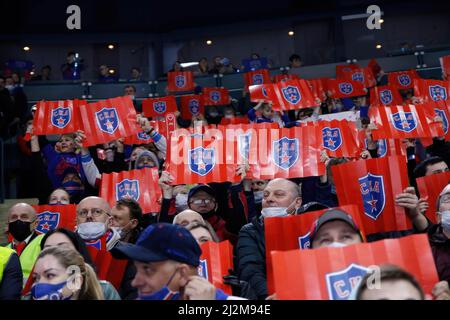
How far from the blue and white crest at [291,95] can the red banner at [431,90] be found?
5.04 feet

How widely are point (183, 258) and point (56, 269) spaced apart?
0.69 m

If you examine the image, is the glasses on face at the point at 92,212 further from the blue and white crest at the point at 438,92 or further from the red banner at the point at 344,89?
the red banner at the point at 344,89

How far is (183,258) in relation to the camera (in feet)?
10.0

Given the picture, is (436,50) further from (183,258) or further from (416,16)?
(183,258)

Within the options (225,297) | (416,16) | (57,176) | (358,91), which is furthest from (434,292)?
(416,16)

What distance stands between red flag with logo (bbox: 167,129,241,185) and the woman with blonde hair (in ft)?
8.06

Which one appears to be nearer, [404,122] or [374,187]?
[374,187]

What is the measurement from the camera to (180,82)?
1452cm

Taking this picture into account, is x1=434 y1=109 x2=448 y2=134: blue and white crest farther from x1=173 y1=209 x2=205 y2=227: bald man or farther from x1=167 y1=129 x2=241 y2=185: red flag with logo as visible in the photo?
x1=173 y1=209 x2=205 y2=227: bald man

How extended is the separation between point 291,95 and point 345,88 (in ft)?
11.5


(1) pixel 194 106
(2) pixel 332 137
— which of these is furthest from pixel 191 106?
(2) pixel 332 137

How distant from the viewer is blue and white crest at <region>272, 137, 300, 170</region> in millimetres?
5824

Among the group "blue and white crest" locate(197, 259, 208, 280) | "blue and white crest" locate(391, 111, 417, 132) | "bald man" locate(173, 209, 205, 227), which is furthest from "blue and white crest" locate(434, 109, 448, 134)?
"blue and white crest" locate(197, 259, 208, 280)

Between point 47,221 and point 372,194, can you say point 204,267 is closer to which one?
point 372,194
